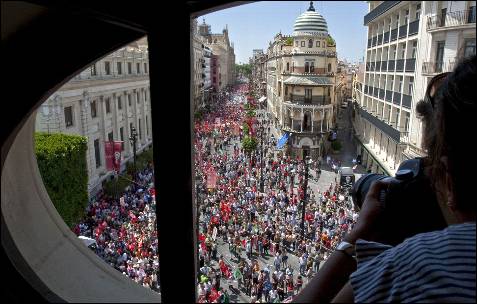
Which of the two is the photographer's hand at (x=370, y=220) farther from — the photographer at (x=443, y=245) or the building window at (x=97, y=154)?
the building window at (x=97, y=154)

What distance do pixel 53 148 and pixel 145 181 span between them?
785cm

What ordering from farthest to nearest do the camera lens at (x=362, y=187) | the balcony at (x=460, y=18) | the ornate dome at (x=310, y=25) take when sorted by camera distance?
the ornate dome at (x=310, y=25), the balcony at (x=460, y=18), the camera lens at (x=362, y=187)

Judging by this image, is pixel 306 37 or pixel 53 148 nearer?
pixel 53 148

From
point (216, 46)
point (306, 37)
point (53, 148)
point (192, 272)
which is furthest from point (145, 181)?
point (216, 46)

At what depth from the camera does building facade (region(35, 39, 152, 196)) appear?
59.6 feet

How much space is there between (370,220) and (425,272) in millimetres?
449

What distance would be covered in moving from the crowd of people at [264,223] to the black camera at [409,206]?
6.13 metres

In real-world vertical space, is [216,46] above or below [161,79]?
above

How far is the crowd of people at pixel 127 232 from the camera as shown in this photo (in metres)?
11.2

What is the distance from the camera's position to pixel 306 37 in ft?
101

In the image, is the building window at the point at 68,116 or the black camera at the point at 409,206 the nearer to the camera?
the black camera at the point at 409,206

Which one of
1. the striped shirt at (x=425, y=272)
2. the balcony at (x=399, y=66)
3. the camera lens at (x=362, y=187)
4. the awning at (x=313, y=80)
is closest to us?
the striped shirt at (x=425, y=272)

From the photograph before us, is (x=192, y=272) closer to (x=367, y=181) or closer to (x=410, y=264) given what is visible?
(x=367, y=181)

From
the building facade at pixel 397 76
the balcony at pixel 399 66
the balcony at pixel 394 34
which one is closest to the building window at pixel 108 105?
the building facade at pixel 397 76
